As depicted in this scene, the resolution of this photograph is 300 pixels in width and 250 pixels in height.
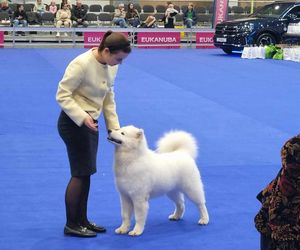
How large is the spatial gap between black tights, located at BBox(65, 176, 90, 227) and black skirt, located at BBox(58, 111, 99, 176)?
0.10m

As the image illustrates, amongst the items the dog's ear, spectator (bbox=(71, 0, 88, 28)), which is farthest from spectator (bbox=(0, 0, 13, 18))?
the dog's ear

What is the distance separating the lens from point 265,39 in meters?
19.4

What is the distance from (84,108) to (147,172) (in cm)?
68

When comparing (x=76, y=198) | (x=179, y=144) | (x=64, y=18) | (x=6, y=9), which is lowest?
(x=76, y=198)

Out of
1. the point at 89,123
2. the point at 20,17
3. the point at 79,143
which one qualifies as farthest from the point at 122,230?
the point at 20,17

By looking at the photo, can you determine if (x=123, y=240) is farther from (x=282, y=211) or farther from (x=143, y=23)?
(x=143, y=23)

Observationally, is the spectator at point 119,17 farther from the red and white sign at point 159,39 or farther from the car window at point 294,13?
the car window at point 294,13

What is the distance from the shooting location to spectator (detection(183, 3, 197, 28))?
24672 millimetres

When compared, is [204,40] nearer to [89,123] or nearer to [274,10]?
[274,10]

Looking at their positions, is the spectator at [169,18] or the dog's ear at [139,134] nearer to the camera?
the dog's ear at [139,134]

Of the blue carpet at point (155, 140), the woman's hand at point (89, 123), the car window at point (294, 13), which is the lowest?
the blue carpet at point (155, 140)

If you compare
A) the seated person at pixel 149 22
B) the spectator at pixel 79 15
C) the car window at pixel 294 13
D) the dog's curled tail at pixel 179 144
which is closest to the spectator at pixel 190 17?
the seated person at pixel 149 22

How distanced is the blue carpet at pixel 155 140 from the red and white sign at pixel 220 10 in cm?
713

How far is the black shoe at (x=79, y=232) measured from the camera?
14.8ft
